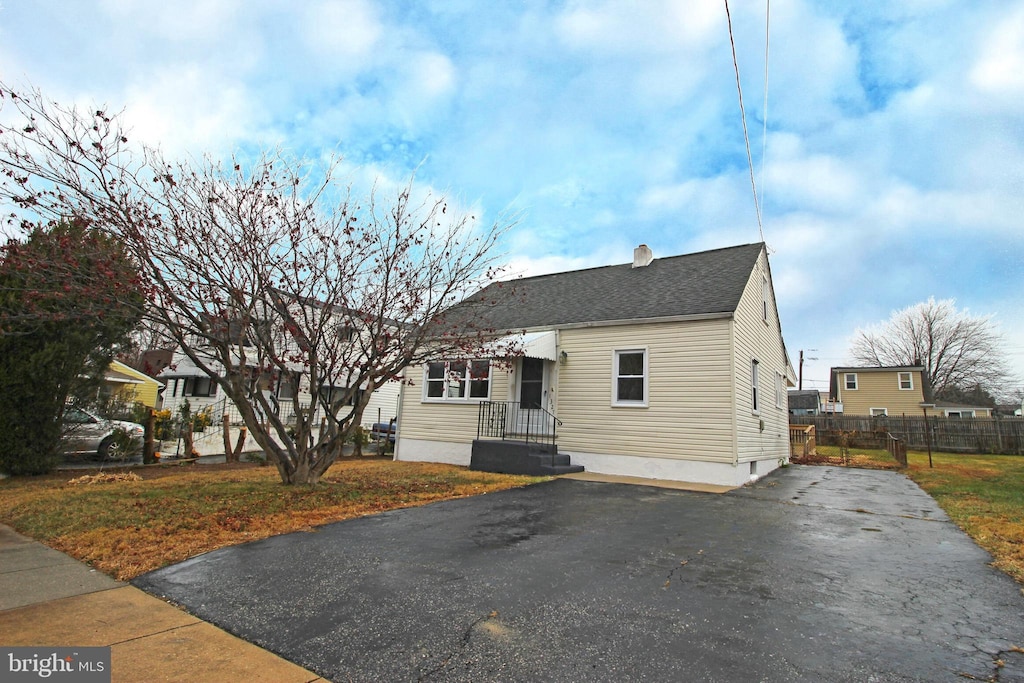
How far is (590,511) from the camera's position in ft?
23.8

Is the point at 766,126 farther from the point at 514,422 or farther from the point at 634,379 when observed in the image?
the point at 514,422

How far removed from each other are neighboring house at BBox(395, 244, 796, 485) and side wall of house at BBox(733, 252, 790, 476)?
5 cm

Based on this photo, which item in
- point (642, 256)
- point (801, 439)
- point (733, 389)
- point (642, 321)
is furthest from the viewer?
point (801, 439)

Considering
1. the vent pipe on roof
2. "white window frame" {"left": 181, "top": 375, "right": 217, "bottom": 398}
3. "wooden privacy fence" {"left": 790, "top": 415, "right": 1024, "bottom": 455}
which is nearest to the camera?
the vent pipe on roof

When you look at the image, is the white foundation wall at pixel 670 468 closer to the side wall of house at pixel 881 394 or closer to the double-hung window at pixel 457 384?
the double-hung window at pixel 457 384

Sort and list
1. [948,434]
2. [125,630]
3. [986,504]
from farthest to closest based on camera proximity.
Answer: [948,434], [986,504], [125,630]

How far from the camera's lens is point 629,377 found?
479 inches

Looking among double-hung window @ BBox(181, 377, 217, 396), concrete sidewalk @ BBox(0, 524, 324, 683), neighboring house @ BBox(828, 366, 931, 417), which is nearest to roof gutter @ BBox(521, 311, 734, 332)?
concrete sidewalk @ BBox(0, 524, 324, 683)

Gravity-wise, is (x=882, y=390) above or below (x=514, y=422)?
above

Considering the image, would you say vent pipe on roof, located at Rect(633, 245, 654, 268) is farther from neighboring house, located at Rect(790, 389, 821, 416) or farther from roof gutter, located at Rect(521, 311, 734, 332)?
neighboring house, located at Rect(790, 389, 821, 416)

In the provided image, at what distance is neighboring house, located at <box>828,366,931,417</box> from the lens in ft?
114

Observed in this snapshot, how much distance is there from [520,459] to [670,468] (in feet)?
10.9

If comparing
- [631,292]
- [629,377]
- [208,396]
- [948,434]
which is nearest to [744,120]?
[629,377]

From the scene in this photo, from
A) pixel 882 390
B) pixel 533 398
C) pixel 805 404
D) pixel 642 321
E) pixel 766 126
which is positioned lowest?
pixel 533 398
